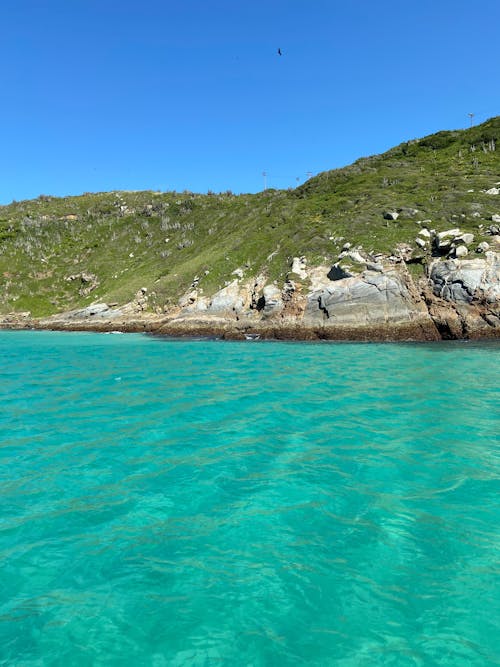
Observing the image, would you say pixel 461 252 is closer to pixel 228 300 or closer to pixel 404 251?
pixel 404 251

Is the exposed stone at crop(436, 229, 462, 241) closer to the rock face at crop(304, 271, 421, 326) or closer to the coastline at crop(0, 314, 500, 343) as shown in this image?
the rock face at crop(304, 271, 421, 326)

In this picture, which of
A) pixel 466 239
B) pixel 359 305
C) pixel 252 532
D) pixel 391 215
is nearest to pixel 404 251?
pixel 466 239

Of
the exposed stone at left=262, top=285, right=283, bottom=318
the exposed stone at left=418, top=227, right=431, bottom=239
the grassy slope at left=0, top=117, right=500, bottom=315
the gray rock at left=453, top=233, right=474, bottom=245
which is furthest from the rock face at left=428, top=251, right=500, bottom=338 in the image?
the exposed stone at left=262, top=285, right=283, bottom=318

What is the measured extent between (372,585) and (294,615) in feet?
3.81

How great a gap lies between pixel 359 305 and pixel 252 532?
33543 millimetres

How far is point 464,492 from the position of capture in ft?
26.1

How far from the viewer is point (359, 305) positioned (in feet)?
126

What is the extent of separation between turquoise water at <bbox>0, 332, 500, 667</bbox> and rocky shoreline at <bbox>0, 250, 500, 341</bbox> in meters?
22.0

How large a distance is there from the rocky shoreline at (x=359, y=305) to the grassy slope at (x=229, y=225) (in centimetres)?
349

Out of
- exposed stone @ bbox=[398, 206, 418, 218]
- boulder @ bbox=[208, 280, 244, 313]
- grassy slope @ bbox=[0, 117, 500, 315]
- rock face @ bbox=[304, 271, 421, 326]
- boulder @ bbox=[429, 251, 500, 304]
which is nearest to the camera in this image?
boulder @ bbox=[429, 251, 500, 304]

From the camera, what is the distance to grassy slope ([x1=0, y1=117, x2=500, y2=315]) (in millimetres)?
50188

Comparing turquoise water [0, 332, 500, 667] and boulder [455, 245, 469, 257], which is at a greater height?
boulder [455, 245, 469, 257]

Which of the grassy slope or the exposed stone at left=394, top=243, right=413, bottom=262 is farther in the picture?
the grassy slope

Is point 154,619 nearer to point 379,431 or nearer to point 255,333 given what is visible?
point 379,431
